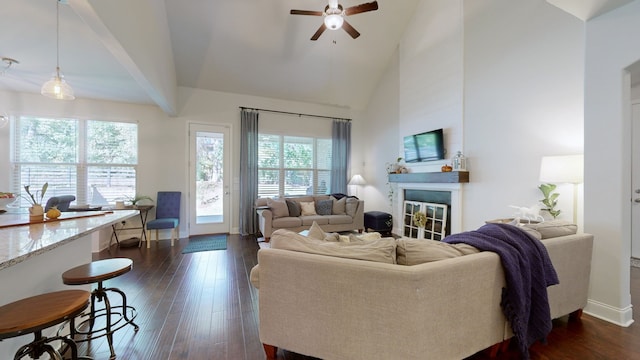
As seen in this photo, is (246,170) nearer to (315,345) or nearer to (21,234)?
(21,234)

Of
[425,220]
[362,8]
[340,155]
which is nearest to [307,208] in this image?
[340,155]

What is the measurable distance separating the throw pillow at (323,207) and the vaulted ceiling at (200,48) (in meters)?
2.58

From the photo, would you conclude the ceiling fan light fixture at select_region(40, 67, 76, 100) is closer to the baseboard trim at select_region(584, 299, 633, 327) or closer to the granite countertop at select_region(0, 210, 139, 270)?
the granite countertop at select_region(0, 210, 139, 270)

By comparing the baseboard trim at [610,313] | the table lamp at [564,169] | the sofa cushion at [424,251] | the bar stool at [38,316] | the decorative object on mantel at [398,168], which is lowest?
the baseboard trim at [610,313]

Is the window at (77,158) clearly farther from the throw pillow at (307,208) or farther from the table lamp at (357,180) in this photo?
the table lamp at (357,180)

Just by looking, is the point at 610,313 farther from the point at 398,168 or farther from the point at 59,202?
the point at 59,202

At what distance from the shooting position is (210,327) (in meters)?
2.02

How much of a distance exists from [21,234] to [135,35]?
2172 millimetres

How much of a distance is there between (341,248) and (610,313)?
2506 mm

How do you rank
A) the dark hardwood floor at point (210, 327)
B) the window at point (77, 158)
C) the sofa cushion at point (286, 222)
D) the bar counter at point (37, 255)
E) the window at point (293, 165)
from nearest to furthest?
the bar counter at point (37, 255), the dark hardwood floor at point (210, 327), the window at point (77, 158), the sofa cushion at point (286, 222), the window at point (293, 165)

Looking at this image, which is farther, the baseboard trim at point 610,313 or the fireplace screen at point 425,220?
the fireplace screen at point 425,220

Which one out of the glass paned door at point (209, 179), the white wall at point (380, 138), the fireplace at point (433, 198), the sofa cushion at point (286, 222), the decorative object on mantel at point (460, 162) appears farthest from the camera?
the white wall at point (380, 138)

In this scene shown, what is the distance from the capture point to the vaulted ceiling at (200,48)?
2559mm

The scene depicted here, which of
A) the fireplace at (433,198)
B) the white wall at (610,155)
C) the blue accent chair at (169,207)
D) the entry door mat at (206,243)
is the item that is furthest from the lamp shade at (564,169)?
the blue accent chair at (169,207)
